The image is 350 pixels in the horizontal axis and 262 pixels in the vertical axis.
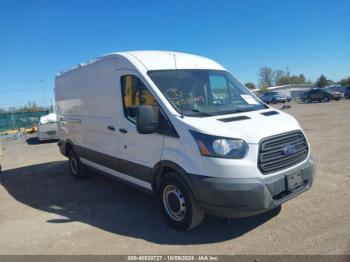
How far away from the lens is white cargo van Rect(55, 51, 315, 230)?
3502 mm

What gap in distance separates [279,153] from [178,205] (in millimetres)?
1519

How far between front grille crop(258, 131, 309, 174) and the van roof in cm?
193

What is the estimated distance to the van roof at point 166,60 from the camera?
462 cm

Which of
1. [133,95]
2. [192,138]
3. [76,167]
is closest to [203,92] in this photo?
[133,95]

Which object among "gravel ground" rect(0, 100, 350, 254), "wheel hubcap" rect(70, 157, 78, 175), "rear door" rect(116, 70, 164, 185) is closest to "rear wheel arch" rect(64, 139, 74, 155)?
"wheel hubcap" rect(70, 157, 78, 175)

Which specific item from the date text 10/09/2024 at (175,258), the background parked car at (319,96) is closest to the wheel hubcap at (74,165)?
the date text 10/09/2024 at (175,258)

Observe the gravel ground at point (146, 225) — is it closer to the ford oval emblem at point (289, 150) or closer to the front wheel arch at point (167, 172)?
the front wheel arch at point (167, 172)

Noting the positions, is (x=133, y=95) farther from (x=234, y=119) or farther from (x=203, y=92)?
(x=234, y=119)

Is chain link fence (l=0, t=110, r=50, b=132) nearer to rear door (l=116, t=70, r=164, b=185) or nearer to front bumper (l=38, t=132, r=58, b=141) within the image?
front bumper (l=38, t=132, r=58, b=141)

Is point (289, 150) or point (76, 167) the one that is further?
point (76, 167)

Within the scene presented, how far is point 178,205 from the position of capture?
411 centimetres

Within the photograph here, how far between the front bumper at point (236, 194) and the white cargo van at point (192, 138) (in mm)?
12

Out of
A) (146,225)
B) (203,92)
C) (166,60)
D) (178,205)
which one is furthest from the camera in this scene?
(166,60)

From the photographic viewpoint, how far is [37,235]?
4.43 metres
